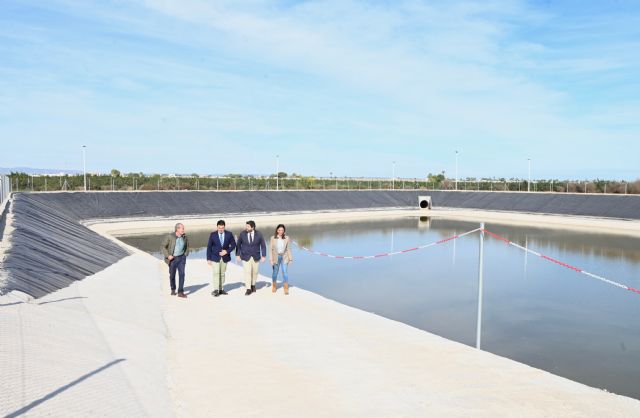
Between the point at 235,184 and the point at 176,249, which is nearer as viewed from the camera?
the point at 176,249

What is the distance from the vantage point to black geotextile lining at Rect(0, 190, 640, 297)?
12.8m

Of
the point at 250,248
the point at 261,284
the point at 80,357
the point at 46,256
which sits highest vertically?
the point at 250,248

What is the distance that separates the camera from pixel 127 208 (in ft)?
169

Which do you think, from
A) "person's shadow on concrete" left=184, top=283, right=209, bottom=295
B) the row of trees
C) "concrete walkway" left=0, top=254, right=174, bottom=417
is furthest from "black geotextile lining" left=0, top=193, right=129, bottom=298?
the row of trees

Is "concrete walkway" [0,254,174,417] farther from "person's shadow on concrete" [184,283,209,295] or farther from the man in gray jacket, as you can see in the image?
→ "person's shadow on concrete" [184,283,209,295]

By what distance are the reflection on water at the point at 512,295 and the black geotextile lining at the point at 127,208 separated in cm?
704

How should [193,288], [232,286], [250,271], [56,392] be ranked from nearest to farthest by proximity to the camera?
[56,392]
[250,271]
[193,288]
[232,286]

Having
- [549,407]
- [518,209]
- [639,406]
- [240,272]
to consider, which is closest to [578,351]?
[639,406]

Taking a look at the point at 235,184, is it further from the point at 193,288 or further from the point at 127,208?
the point at 193,288

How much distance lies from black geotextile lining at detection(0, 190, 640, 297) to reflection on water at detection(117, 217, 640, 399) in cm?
704

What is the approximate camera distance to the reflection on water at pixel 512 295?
11961mm

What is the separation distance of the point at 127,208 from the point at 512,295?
42084mm

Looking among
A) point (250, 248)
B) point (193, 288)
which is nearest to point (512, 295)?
point (250, 248)

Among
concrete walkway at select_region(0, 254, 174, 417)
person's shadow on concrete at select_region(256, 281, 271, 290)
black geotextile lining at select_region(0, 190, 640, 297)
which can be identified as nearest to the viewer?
concrete walkway at select_region(0, 254, 174, 417)
